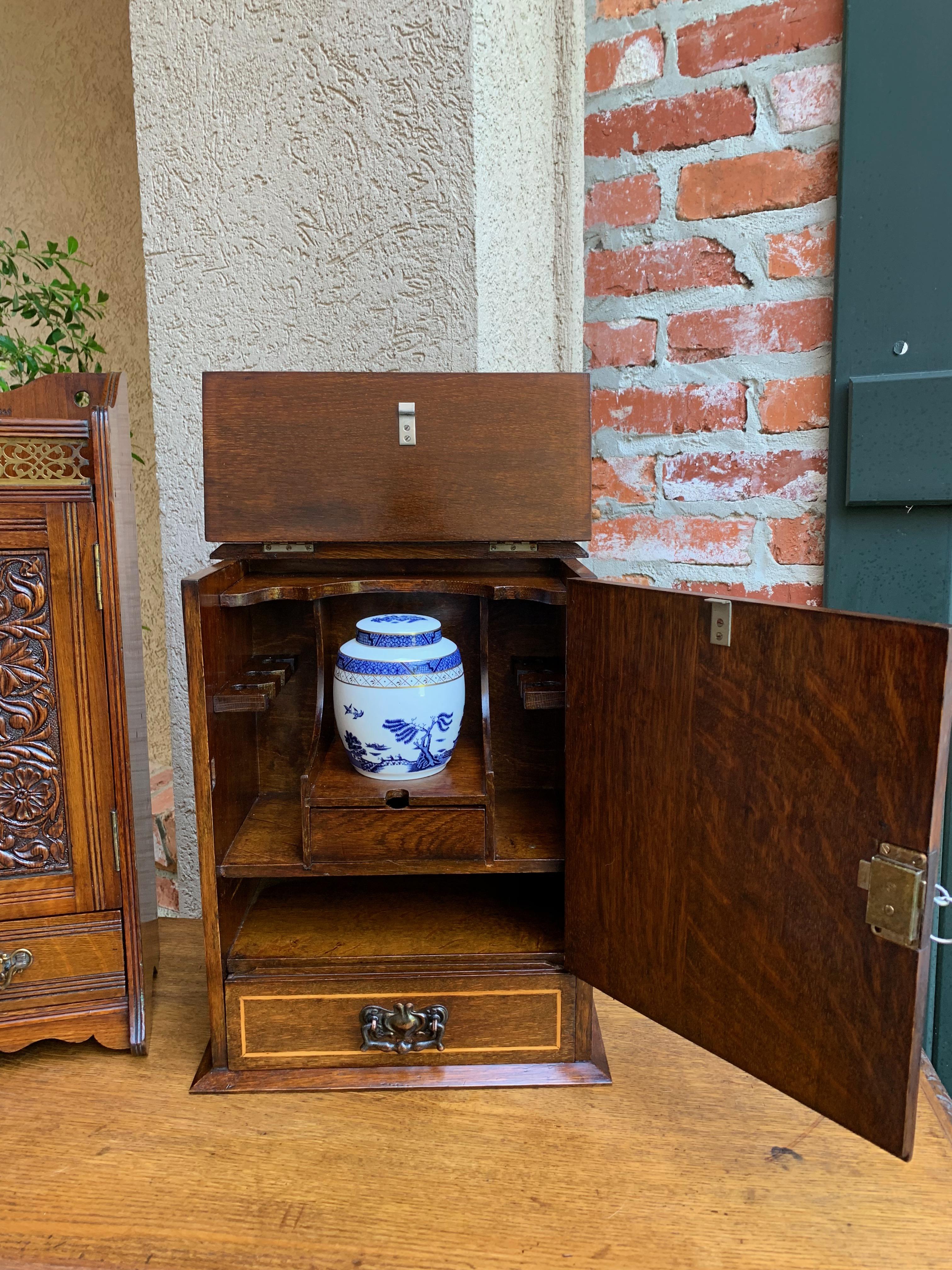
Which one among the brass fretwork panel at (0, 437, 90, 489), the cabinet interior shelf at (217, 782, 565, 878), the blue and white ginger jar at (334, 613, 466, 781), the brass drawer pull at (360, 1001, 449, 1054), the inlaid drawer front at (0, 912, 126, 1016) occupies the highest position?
the brass fretwork panel at (0, 437, 90, 489)

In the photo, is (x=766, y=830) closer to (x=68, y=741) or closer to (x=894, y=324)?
(x=68, y=741)

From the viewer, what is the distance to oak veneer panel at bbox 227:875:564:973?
36.4 inches

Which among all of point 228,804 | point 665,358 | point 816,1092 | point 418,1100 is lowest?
point 418,1100

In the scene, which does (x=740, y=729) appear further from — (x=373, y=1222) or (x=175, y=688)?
(x=175, y=688)

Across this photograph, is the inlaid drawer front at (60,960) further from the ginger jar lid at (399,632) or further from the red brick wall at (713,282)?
the red brick wall at (713,282)

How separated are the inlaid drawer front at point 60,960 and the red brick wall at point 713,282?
92 cm

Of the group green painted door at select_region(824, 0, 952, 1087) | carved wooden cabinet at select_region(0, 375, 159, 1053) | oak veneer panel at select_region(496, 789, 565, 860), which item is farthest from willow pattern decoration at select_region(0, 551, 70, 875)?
green painted door at select_region(824, 0, 952, 1087)

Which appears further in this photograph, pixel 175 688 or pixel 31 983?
pixel 175 688

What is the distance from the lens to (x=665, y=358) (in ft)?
4.42

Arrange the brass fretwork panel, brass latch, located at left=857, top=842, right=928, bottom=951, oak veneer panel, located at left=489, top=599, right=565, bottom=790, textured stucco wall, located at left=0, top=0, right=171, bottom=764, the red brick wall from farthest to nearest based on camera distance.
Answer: textured stucco wall, located at left=0, top=0, right=171, bottom=764 → the red brick wall → oak veneer panel, located at left=489, top=599, right=565, bottom=790 → the brass fretwork panel → brass latch, located at left=857, top=842, right=928, bottom=951

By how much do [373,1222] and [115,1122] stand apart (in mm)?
290

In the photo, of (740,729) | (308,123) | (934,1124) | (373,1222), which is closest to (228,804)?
(373,1222)

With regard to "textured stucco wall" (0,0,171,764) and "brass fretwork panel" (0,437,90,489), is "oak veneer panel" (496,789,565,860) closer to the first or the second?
"brass fretwork panel" (0,437,90,489)

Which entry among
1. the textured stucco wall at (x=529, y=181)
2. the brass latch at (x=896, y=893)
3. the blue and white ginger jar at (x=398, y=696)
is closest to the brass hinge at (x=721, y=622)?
the brass latch at (x=896, y=893)
